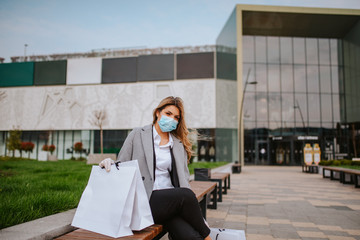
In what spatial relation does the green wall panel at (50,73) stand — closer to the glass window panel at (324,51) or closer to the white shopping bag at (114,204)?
the glass window panel at (324,51)

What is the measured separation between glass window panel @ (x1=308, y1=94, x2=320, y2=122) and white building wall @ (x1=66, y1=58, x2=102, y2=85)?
23516mm

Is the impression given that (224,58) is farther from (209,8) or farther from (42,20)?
(42,20)

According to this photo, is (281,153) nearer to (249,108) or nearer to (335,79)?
(249,108)

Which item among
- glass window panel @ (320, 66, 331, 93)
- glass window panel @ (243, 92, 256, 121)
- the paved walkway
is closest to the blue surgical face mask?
the paved walkway

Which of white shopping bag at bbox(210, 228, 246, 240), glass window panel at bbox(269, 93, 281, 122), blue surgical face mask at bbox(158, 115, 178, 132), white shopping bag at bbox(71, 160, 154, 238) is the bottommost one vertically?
white shopping bag at bbox(210, 228, 246, 240)

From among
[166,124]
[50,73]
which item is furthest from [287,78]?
[166,124]

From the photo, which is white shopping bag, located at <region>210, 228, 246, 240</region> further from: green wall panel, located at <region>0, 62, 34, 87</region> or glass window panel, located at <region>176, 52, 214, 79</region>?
green wall panel, located at <region>0, 62, 34, 87</region>

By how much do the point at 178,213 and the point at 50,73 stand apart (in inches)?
1474

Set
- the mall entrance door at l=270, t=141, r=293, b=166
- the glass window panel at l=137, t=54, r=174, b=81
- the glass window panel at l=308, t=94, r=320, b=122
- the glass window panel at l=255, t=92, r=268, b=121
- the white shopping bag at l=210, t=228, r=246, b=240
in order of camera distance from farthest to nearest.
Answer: the glass window panel at l=137, t=54, r=174, b=81 < the glass window panel at l=308, t=94, r=320, b=122 < the glass window panel at l=255, t=92, r=268, b=121 < the mall entrance door at l=270, t=141, r=293, b=166 < the white shopping bag at l=210, t=228, r=246, b=240

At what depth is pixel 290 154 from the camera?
2925 centimetres

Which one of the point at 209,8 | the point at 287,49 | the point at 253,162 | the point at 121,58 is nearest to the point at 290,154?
the point at 253,162

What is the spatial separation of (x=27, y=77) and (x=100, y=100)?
10.4m

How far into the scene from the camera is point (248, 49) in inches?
1210

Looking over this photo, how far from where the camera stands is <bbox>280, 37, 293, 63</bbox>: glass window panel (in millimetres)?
30859
